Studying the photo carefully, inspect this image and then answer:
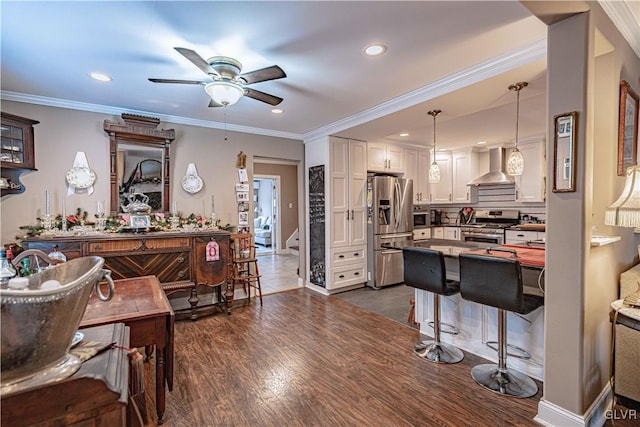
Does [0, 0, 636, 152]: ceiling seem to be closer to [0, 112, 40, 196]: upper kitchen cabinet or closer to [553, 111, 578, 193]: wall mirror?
[0, 112, 40, 196]: upper kitchen cabinet

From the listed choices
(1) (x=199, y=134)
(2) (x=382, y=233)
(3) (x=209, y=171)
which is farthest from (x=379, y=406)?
(1) (x=199, y=134)

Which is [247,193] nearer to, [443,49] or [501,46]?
[443,49]

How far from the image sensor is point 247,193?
4391mm

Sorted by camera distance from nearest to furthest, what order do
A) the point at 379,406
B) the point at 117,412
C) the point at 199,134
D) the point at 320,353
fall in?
the point at 117,412, the point at 379,406, the point at 320,353, the point at 199,134

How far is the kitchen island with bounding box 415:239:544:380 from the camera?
231 cm

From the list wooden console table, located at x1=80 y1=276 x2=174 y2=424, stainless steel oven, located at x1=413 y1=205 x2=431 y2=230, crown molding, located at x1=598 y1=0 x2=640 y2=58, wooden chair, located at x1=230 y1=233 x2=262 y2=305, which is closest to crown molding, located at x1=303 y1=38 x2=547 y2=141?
crown molding, located at x1=598 y1=0 x2=640 y2=58

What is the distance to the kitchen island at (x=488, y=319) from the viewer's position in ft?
7.57

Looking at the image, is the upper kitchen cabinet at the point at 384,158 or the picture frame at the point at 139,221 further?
the upper kitchen cabinet at the point at 384,158

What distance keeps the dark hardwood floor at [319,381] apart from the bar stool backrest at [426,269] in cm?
66

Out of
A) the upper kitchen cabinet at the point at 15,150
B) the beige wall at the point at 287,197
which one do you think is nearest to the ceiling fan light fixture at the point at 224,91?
the upper kitchen cabinet at the point at 15,150

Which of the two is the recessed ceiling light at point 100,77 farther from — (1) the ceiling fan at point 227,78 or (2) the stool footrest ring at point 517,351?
(2) the stool footrest ring at point 517,351

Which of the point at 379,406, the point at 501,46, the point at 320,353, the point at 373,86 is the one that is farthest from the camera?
the point at 373,86

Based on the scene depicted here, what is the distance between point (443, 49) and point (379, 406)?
2599 millimetres

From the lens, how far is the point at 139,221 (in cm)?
343
